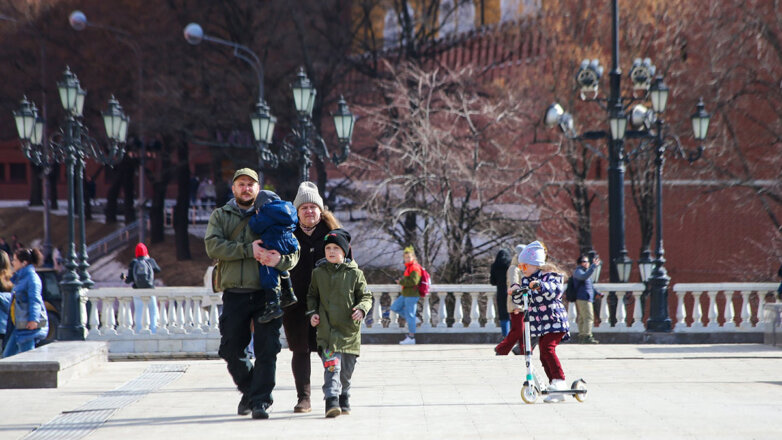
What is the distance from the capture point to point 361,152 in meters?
38.8

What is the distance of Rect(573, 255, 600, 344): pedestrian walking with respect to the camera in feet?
60.4

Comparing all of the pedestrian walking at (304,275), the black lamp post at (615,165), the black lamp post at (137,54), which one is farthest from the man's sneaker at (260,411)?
the black lamp post at (137,54)

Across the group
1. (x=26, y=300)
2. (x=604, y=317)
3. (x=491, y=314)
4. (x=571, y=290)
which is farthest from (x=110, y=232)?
(x=26, y=300)

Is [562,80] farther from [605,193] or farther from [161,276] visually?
[161,276]

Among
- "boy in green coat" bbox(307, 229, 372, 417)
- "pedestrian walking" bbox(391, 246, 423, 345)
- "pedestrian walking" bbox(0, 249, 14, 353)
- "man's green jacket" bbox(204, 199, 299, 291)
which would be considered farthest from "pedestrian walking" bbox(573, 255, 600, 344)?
"man's green jacket" bbox(204, 199, 299, 291)

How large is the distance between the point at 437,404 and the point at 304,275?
1.69m

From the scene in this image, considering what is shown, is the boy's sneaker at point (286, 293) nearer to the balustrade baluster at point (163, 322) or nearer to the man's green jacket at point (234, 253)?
the man's green jacket at point (234, 253)

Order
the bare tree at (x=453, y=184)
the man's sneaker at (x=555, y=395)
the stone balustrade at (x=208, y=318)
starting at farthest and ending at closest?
the bare tree at (x=453, y=184)
the stone balustrade at (x=208, y=318)
the man's sneaker at (x=555, y=395)

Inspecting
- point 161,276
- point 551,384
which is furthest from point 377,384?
point 161,276

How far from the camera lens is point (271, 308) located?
29.8ft

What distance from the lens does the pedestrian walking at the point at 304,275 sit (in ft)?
31.6

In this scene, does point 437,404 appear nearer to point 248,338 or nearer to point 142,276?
point 248,338

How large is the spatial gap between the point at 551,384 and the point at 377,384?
2.40 metres

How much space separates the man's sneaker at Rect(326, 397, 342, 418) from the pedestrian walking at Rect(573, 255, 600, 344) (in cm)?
952
